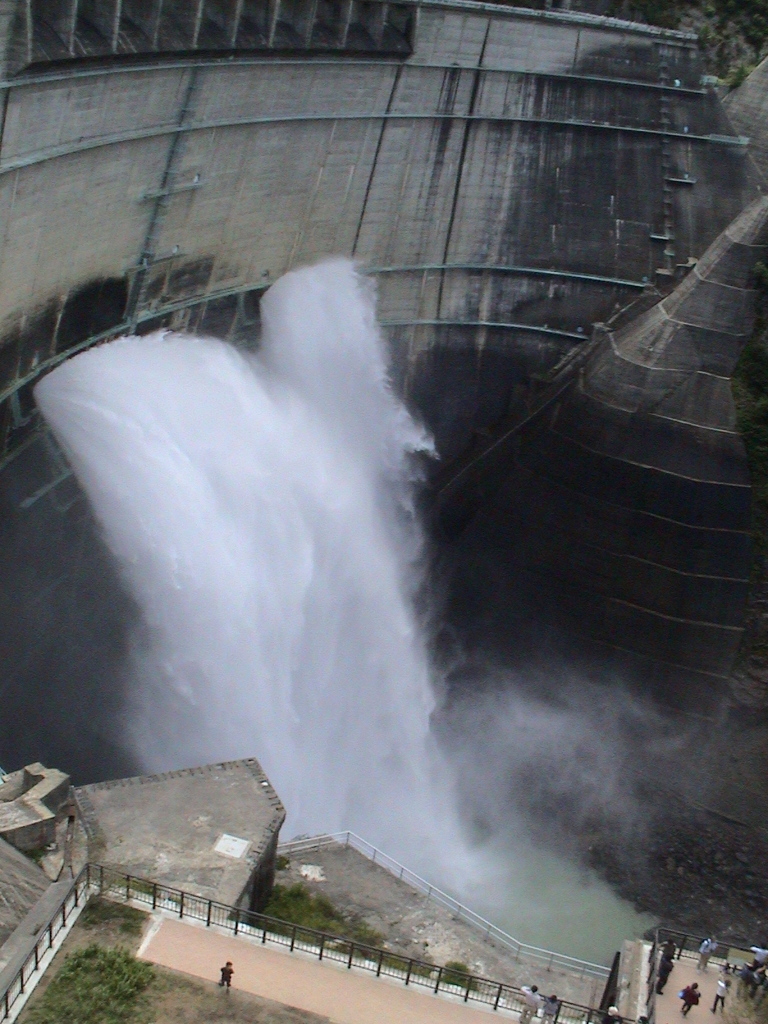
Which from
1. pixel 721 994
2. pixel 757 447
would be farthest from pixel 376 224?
pixel 721 994

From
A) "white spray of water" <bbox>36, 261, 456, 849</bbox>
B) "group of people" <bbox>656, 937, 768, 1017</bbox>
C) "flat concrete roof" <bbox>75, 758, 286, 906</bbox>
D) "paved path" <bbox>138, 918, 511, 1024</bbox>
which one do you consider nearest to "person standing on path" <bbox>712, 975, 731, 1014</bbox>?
"group of people" <bbox>656, 937, 768, 1017</bbox>

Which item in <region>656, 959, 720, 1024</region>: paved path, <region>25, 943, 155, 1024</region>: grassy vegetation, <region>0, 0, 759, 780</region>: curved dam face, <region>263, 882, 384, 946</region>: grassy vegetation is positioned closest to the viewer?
<region>25, 943, 155, 1024</region>: grassy vegetation

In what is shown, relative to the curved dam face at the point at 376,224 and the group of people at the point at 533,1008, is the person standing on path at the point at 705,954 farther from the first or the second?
the curved dam face at the point at 376,224

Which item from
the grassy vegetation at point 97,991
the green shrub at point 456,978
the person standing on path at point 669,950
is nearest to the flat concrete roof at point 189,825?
the grassy vegetation at point 97,991

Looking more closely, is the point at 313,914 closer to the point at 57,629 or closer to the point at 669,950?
the point at 669,950

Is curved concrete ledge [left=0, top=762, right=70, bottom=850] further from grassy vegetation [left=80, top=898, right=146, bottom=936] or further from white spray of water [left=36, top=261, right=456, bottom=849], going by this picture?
white spray of water [left=36, top=261, right=456, bottom=849]

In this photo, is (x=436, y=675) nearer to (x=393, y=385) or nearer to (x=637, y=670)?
(x=637, y=670)
